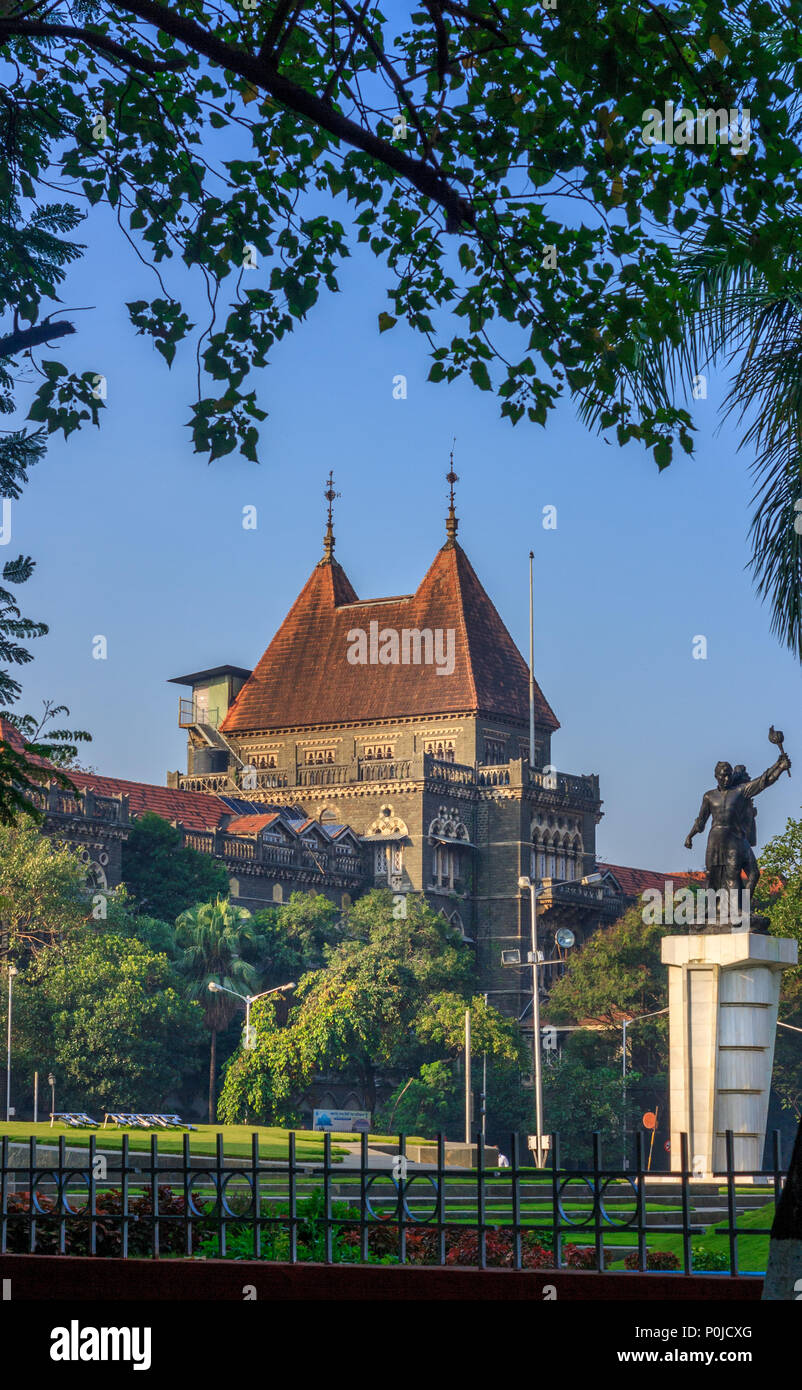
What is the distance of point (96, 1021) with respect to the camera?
2574 inches

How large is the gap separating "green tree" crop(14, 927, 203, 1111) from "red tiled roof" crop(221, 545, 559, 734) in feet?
114

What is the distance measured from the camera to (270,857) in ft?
301

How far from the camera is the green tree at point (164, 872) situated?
3278 inches

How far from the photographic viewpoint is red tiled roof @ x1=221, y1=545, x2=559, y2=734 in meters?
101

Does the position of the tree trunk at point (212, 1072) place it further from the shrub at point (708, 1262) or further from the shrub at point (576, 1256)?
the shrub at point (576, 1256)

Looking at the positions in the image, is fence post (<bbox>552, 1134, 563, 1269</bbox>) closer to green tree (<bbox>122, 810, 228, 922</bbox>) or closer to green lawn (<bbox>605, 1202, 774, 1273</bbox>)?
green lawn (<bbox>605, 1202, 774, 1273</bbox>)

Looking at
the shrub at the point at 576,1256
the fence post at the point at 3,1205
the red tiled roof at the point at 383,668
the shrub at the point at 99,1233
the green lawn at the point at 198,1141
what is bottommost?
the green lawn at the point at 198,1141

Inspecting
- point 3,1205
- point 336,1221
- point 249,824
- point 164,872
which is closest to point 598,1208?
point 336,1221

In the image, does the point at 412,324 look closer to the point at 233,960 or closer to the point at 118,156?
the point at 118,156

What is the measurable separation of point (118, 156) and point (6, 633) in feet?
18.2

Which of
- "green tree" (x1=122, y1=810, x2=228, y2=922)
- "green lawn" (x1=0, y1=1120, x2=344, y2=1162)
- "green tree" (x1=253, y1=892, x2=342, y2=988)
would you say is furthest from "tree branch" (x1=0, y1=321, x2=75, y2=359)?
"green tree" (x1=122, y1=810, x2=228, y2=922)

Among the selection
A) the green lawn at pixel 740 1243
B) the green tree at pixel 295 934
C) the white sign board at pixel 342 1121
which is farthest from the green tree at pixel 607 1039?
the green lawn at pixel 740 1243

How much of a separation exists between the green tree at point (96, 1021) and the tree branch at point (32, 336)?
173ft
